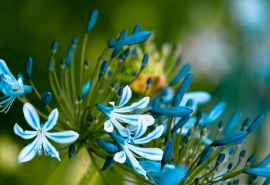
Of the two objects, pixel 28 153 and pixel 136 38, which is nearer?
pixel 28 153

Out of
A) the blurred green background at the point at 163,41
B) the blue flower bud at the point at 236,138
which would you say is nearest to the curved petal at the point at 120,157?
the blue flower bud at the point at 236,138

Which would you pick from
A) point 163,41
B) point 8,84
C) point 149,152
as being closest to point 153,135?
point 149,152

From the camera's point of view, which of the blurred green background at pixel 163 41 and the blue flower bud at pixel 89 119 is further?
the blurred green background at pixel 163 41

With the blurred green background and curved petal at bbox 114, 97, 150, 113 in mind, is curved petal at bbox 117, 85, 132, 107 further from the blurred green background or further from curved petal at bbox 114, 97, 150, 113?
the blurred green background

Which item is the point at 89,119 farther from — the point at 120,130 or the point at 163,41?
the point at 163,41

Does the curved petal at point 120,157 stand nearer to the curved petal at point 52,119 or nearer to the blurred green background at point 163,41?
the curved petal at point 52,119

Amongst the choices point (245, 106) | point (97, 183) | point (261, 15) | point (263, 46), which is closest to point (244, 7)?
point (261, 15)
